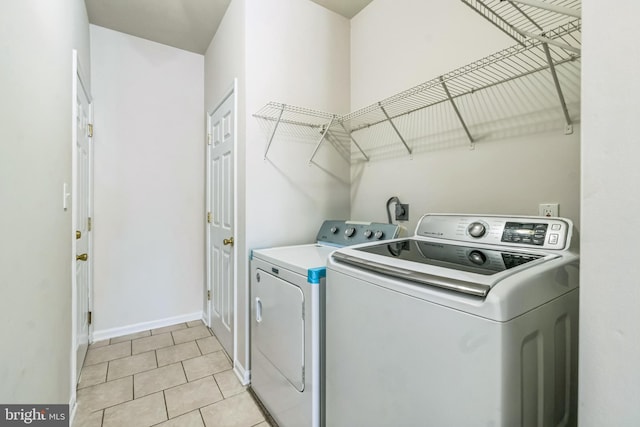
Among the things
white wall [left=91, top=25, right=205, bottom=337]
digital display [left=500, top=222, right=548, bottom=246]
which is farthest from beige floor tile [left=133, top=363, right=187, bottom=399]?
digital display [left=500, top=222, right=548, bottom=246]

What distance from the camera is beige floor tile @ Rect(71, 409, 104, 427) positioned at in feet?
5.09

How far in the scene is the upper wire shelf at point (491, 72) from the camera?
0.99 m

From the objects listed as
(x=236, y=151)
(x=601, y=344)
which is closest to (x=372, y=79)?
(x=236, y=151)

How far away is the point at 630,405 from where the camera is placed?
52cm

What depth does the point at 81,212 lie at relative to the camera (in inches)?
80.4

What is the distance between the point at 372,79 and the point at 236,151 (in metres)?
1.18

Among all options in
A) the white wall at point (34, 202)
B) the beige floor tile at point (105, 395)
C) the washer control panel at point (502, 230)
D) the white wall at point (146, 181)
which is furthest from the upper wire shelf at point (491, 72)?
the beige floor tile at point (105, 395)

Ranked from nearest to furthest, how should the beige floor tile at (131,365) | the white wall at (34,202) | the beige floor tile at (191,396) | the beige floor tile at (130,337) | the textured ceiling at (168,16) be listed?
the white wall at (34,202) → the beige floor tile at (191,396) → the beige floor tile at (131,365) → the textured ceiling at (168,16) → the beige floor tile at (130,337)

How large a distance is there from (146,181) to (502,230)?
115 inches

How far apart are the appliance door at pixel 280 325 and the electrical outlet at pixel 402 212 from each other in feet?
2.99

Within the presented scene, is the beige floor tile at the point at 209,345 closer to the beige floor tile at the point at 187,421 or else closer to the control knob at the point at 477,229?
the beige floor tile at the point at 187,421

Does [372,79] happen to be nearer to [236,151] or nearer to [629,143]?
[236,151]

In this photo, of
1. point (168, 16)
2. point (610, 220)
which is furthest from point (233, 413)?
point (168, 16)

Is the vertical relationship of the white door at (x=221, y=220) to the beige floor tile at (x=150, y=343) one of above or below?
above
